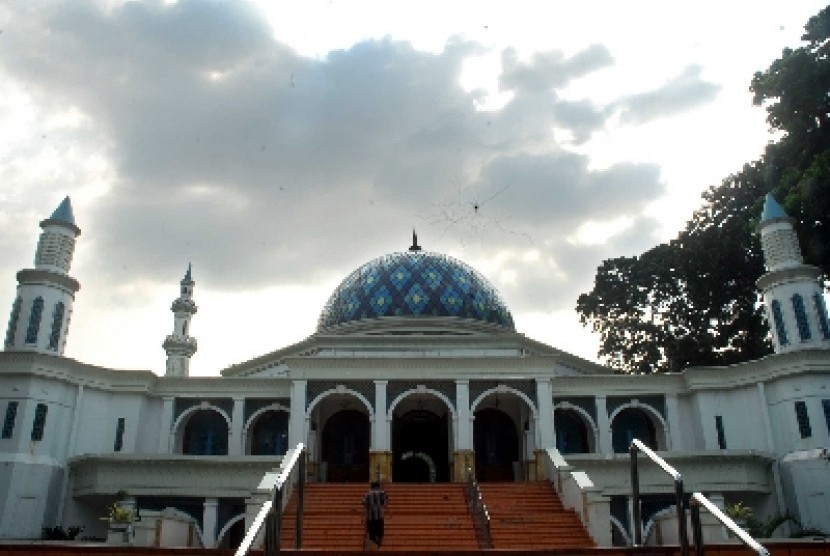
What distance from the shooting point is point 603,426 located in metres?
26.9

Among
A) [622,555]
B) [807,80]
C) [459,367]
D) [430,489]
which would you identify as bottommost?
[622,555]

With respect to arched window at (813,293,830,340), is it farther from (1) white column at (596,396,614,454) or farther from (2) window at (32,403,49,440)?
(2) window at (32,403,49,440)

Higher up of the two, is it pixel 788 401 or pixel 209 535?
pixel 788 401

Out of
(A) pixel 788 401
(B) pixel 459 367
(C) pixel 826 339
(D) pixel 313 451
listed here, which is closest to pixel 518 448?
(B) pixel 459 367

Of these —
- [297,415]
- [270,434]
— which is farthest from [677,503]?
[270,434]

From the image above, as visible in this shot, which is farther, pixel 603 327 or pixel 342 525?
pixel 603 327

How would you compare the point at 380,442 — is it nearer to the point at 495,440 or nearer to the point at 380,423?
the point at 380,423

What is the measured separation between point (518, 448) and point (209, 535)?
37.5 ft

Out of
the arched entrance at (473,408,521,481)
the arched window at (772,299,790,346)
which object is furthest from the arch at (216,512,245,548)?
the arched window at (772,299,790,346)

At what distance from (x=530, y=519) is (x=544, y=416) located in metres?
6.86

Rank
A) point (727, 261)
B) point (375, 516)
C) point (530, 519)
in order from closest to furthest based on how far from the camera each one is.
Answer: point (375, 516) → point (530, 519) → point (727, 261)

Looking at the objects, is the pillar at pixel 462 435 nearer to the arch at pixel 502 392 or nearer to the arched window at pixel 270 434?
the arch at pixel 502 392

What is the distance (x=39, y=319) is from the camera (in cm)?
2530

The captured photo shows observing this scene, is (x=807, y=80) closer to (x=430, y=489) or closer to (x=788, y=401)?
(x=788, y=401)
